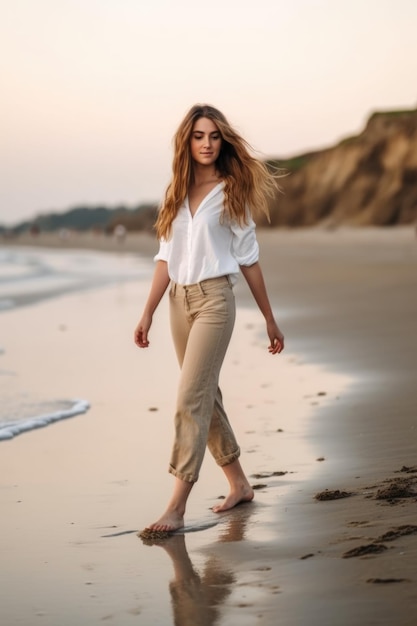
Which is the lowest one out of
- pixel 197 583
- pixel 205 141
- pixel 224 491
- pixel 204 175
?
pixel 224 491

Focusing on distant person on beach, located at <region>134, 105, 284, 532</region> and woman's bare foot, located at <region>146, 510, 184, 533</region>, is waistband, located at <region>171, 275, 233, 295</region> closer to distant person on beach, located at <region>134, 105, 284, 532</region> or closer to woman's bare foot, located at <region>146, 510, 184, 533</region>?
distant person on beach, located at <region>134, 105, 284, 532</region>

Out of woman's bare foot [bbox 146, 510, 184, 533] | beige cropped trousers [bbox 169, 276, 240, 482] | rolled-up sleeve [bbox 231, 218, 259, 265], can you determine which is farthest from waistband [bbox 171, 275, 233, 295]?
woman's bare foot [bbox 146, 510, 184, 533]

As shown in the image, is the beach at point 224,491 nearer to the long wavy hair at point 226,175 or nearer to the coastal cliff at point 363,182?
the long wavy hair at point 226,175

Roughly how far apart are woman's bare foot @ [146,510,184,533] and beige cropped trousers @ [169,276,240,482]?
176 mm

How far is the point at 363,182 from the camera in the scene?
195 ft

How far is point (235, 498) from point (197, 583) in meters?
1.20

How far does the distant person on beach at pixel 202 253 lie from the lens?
16.4ft

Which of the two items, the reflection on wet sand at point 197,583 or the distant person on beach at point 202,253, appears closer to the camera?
the reflection on wet sand at point 197,583

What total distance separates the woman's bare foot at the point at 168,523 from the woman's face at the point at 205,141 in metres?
1.53

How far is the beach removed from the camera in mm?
3854

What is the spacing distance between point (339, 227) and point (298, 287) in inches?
1496

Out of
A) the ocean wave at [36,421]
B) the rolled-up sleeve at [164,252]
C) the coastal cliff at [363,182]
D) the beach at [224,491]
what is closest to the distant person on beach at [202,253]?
the rolled-up sleeve at [164,252]

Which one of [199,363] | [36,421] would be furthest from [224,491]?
[36,421]

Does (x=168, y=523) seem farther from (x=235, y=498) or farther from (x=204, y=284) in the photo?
(x=204, y=284)
